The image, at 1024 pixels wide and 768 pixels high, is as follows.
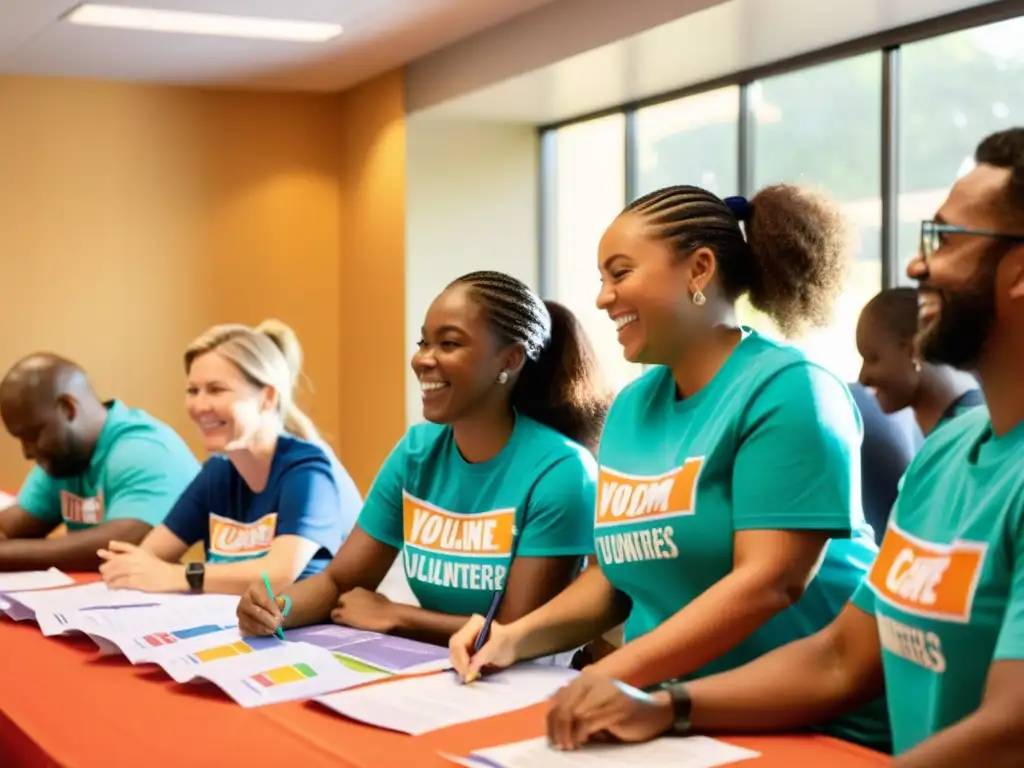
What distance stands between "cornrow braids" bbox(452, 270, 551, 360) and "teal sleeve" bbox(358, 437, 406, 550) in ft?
0.99

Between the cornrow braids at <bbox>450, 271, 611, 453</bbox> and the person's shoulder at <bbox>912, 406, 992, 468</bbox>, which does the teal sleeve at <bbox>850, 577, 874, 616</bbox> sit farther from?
the cornrow braids at <bbox>450, 271, 611, 453</bbox>

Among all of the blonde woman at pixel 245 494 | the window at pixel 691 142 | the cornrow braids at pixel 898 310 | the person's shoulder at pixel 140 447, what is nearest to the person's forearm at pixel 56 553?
the blonde woman at pixel 245 494

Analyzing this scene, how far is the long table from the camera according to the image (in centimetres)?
146

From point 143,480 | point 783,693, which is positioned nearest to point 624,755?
point 783,693

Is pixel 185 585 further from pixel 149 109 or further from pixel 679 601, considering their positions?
pixel 149 109

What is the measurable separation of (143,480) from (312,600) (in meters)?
1.18

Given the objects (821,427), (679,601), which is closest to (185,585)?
(679,601)

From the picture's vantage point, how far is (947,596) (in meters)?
1.27

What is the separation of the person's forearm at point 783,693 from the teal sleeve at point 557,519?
65 cm

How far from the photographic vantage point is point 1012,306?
1.30m

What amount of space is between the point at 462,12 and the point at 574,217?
154cm

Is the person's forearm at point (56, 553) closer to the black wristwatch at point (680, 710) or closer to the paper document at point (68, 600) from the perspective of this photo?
the paper document at point (68, 600)

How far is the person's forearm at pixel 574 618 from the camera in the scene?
1931 mm

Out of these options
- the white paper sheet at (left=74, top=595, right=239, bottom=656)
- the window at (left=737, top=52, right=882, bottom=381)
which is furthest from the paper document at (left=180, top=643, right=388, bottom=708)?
the window at (left=737, top=52, right=882, bottom=381)
